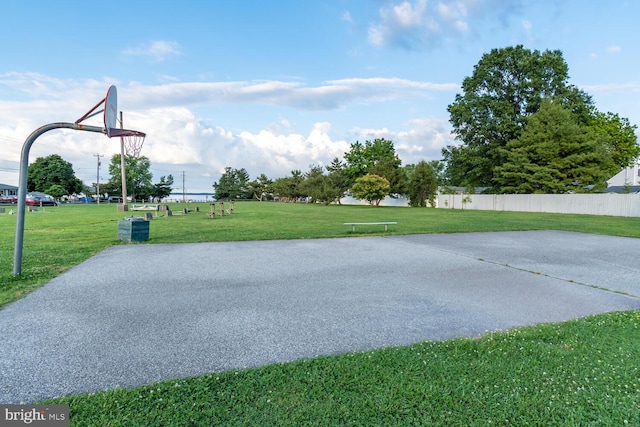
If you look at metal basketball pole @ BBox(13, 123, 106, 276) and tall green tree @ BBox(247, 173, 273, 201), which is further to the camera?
tall green tree @ BBox(247, 173, 273, 201)

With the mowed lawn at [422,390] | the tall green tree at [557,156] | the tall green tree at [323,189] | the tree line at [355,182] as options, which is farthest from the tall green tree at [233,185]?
the mowed lawn at [422,390]

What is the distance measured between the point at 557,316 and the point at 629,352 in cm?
110

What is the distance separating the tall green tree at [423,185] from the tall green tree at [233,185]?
4538 cm

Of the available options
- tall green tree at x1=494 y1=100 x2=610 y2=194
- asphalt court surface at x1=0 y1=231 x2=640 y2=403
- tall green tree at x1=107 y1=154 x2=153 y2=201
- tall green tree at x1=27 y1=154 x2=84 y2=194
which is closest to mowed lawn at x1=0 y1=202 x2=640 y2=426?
asphalt court surface at x1=0 y1=231 x2=640 y2=403

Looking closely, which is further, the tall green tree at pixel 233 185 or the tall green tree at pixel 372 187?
the tall green tree at pixel 233 185

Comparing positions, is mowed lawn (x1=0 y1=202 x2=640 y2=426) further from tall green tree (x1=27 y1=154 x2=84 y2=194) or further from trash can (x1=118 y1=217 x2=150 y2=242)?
tall green tree (x1=27 y1=154 x2=84 y2=194)

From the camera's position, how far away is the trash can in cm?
973

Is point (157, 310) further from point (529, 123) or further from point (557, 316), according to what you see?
point (529, 123)

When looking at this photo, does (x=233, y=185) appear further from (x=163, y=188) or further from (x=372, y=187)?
(x=372, y=187)

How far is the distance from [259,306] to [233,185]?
252 ft

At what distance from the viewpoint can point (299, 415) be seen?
2.05 metres

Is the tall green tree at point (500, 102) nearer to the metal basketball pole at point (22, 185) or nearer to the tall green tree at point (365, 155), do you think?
the tall green tree at point (365, 155)

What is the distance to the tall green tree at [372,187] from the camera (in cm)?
4175

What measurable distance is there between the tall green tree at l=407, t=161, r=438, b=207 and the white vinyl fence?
10.2 feet
